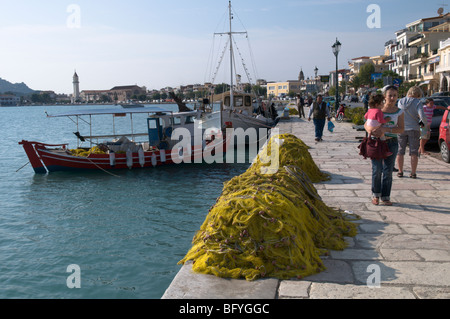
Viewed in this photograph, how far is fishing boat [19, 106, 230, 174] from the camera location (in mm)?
19156

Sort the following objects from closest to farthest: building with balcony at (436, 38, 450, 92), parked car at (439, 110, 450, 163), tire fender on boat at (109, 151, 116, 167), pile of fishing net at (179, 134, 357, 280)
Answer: pile of fishing net at (179, 134, 357, 280) < parked car at (439, 110, 450, 163) < tire fender on boat at (109, 151, 116, 167) < building with balcony at (436, 38, 450, 92)

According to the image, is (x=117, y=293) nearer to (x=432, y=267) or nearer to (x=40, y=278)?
(x=40, y=278)

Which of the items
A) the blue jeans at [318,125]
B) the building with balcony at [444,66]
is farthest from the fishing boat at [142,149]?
the building with balcony at [444,66]

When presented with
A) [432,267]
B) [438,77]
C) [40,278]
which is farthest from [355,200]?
[438,77]

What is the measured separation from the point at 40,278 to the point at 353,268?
6.09m

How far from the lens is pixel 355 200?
23.4ft

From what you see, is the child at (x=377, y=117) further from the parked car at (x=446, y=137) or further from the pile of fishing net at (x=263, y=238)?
the parked car at (x=446, y=137)

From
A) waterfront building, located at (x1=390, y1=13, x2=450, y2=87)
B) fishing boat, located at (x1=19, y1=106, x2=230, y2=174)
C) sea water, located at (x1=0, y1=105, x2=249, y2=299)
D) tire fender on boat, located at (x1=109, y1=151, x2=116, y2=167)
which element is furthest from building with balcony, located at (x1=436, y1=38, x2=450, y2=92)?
tire fender on boat, located at (x1=109, y1=151, x2=116, y2=167)

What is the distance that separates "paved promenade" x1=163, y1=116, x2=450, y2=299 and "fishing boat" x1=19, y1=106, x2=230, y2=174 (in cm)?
1291

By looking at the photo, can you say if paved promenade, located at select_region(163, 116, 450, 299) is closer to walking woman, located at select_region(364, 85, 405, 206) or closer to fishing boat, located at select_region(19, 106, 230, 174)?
Answer: walking woman, located at select_region(364, 85, 405, 206)

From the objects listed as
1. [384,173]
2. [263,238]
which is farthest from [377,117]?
[263,238]
